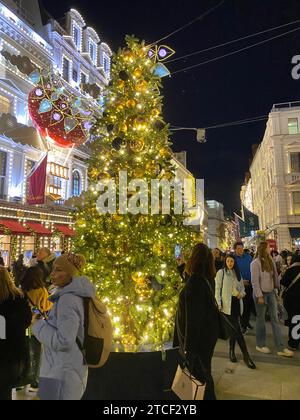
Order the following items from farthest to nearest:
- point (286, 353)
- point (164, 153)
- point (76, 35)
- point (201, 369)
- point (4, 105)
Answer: point (76, 35) → point (4, 105) → point (286, 353) → point (164, 153) → point (201, 369)

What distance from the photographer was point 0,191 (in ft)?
62.2

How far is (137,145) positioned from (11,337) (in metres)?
3.39

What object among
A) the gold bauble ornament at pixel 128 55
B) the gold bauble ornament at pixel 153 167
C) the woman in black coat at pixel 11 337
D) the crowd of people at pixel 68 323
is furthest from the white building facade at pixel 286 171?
the woman in black coat at pixel 11 337

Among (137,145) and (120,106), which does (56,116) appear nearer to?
(120,106)

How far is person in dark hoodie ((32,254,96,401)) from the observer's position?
255 cm

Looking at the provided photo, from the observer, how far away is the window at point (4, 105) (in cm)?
1925

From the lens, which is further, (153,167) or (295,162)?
(295,162)

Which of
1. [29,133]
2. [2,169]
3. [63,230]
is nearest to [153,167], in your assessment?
[2,169]

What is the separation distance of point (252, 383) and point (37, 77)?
19.6 meters

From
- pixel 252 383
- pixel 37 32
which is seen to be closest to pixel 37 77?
pixel 37 32

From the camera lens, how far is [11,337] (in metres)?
3.09

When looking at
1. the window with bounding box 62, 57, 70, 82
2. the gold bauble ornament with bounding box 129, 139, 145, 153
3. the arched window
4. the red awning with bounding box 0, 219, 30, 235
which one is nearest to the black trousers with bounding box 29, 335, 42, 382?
the gold bauble ornament with bounding box 129, 139, 145, 153

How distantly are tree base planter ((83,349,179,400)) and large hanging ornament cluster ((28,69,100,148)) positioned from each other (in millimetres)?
16643
